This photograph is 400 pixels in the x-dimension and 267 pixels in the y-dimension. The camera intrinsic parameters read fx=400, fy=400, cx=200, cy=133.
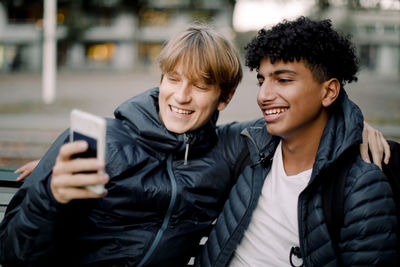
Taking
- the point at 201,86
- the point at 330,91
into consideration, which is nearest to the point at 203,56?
the point at 201,86

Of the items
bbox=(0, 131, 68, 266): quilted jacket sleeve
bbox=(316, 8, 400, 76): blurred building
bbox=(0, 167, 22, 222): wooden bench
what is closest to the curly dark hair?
bbox=(0, 131, 68, 266): quilted jacket sleeve

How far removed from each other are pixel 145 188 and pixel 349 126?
1.06 metres

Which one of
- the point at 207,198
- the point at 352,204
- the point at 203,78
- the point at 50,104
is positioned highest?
the point at 203,78

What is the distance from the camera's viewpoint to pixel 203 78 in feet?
7.16

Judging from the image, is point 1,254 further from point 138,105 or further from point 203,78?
point 203,78

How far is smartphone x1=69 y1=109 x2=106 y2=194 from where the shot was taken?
51.8 inches

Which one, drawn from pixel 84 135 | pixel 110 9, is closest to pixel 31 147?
pixel 84 135

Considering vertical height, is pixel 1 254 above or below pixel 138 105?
below

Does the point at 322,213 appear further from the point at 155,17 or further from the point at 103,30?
the point at 103,30

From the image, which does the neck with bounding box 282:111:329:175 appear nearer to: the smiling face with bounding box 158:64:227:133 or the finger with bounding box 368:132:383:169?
the finger with bounding box 368:132:383:169

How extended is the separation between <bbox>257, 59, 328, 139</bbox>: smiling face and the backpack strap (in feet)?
0.99

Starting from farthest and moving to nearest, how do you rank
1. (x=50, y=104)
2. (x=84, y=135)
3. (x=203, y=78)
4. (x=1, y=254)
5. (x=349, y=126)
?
(x=50, y=104)
(x=203, y=78)
(x=349, y=126)
(x=1, y=254)
(x=84, y=135)

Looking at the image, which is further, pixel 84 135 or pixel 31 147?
pixel 31 147

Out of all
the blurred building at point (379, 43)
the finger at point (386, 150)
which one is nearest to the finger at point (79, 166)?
the finger at point (386, 150)
